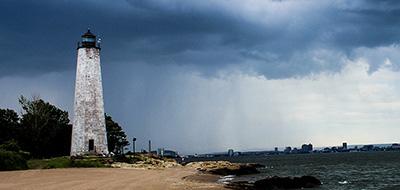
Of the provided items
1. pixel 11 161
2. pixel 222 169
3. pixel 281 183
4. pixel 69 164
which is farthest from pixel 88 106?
pixel 281 183

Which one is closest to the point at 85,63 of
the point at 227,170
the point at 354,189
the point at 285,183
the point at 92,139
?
the point at 92,139

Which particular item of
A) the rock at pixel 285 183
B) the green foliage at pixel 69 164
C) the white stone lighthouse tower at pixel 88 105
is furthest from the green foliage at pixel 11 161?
the rock at pixel 285 183

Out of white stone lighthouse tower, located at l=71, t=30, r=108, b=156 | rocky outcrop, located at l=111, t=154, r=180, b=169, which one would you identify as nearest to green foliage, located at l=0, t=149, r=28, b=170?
rocky outcrop, located at l=111, t=154, r=180, b=169

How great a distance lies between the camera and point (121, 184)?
35.1 metres

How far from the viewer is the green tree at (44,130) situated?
70.8 m

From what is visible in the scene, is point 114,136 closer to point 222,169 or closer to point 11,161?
point 222,169

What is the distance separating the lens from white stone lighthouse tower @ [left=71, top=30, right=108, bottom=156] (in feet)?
209

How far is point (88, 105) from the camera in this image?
64125 mm

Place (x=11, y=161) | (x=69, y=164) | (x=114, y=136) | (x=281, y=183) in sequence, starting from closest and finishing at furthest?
(x=11, y=161) → (x=281, y=183) → (x=69, y=164) → (x=114, y=136)

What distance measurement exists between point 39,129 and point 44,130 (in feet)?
3.40

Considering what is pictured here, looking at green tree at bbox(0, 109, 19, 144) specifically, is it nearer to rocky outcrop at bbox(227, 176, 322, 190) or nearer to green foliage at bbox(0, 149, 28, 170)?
green foliage at bbox(0, 149, 28, 170)

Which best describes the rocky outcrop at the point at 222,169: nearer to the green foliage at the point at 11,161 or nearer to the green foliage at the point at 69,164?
the green foliage at the point at 69,164

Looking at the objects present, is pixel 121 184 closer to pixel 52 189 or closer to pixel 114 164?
pixel 52 189

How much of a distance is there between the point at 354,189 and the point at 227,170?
30302mm
